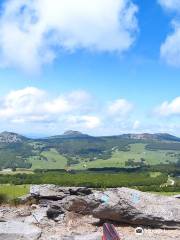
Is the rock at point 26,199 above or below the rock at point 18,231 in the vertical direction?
above

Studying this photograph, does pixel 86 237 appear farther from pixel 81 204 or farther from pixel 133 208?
pixel 81 204

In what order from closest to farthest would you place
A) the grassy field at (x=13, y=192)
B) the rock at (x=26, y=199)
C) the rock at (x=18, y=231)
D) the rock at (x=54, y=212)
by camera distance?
the rock at (x=18, y=231)
the rock at (x=54, y=212)
the rock at (x=26, y=199)
the grassy field at (x=13, y=192)

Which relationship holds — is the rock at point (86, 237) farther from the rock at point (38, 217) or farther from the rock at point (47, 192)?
the rock at point (47, 192)

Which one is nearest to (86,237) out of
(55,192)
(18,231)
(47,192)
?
(18,231)

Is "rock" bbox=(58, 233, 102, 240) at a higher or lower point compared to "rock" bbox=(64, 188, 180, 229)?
lower

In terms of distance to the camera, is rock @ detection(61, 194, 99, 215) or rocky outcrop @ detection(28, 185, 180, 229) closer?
rocky outcrop @ detection(28, 185, 180, 229)

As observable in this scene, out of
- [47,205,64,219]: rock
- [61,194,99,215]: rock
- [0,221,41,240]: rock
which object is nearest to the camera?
[0,221,41,240]: rock

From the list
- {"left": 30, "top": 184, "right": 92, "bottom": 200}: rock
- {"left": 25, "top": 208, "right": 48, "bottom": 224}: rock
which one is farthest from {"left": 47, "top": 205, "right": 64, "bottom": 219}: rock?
{"left": 30, "top": 184, "right": 92, "bottom": 200}: rock

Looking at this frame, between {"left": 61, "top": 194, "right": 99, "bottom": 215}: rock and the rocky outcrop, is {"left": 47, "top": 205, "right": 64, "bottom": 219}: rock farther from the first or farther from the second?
{"left": 61, "top": 194, "right": 99, "bottom": 215}: rock

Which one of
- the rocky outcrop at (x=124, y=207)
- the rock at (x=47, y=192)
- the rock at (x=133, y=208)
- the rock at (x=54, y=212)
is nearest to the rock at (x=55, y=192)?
the rock at (x=47, y=192)
